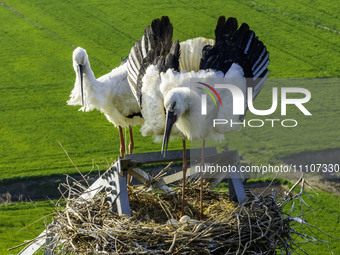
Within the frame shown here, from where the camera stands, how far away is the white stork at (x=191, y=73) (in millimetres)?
7285

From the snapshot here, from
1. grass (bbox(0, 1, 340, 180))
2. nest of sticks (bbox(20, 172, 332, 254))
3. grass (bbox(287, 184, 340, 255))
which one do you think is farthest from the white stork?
grass (bbox(0, 1, 340, 180))

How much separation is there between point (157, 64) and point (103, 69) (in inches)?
442

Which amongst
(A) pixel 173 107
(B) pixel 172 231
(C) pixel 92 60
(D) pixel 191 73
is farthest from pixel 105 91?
(C) pixel 92 60

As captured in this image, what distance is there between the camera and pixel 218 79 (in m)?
7.45

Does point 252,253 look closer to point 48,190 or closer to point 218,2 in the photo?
point 48,190

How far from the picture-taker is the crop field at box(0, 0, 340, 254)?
47.8ft

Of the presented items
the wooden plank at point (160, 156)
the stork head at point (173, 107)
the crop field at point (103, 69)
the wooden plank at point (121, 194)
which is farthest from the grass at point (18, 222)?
the stork head at point (173, 107)

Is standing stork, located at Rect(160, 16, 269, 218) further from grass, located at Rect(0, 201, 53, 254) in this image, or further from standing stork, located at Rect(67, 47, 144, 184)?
grass, located at Rect(0, 201, 53, 254)

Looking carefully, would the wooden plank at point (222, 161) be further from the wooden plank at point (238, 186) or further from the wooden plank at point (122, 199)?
the wooden plank at point (122, 199)

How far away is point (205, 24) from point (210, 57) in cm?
1350

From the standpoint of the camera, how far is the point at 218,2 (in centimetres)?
2253

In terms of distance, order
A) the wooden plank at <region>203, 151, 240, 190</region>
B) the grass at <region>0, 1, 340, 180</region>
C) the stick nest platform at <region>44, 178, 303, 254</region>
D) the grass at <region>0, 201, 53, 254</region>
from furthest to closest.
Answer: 1. the grass at <region>0, 1, 340, 180</region>
2. the grass at <region>0, 201, 53, 254</region>
3. the wooden plank at <region>203, 151, 240, 190</region>
4. the stick nest platform at <region>44, 178, 303, 254</region>

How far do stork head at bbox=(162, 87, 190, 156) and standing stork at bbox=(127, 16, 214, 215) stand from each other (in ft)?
1.30

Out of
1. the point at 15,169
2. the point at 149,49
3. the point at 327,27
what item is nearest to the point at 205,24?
the point at 327,27
